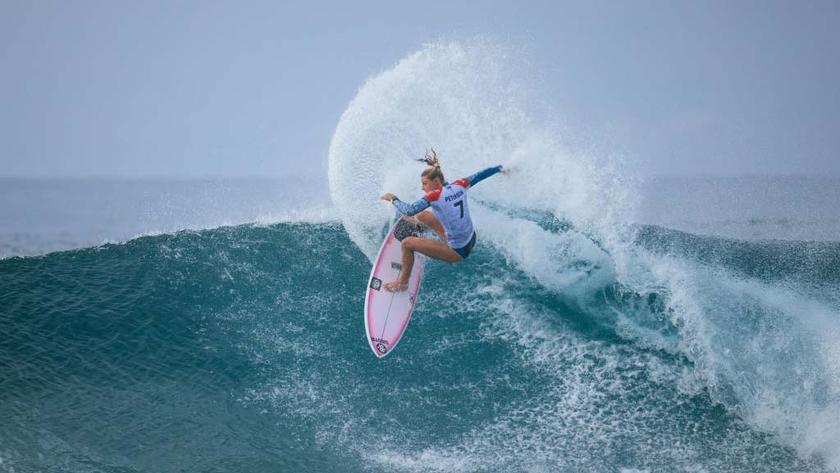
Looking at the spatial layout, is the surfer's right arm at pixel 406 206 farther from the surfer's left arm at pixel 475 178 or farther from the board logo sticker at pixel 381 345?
the board logo sticker at pixel 381 345

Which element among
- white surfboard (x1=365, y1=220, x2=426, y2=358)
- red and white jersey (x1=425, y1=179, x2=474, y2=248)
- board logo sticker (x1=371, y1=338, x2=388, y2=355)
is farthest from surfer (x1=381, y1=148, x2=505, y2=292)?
board logo sticker (x1=371, y1=338, x2=388, y2=355)

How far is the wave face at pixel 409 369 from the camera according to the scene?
19.4 ft

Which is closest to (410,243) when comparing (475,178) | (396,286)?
(396,286)

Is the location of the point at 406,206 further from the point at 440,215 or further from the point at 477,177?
the point at 477,177

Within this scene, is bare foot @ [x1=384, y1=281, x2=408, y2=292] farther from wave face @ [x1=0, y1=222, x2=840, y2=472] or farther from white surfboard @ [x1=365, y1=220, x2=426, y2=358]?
wave face @ [x1=0, y1=222, x2=840, y2=472]

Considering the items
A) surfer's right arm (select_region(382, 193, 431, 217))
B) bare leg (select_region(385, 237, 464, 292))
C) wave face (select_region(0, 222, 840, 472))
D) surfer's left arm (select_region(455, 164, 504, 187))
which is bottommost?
wave face (select_region(0, 222, 840, 472))

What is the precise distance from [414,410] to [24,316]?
575cm

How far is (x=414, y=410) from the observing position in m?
6.57

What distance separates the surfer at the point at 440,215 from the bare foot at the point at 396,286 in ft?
0.09

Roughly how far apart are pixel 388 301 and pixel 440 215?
4.78 ft

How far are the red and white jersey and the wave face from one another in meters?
1.61

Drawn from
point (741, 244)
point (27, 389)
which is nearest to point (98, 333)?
point (27, 389)

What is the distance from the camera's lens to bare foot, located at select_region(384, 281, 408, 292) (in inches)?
291

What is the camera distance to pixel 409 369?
723cm
